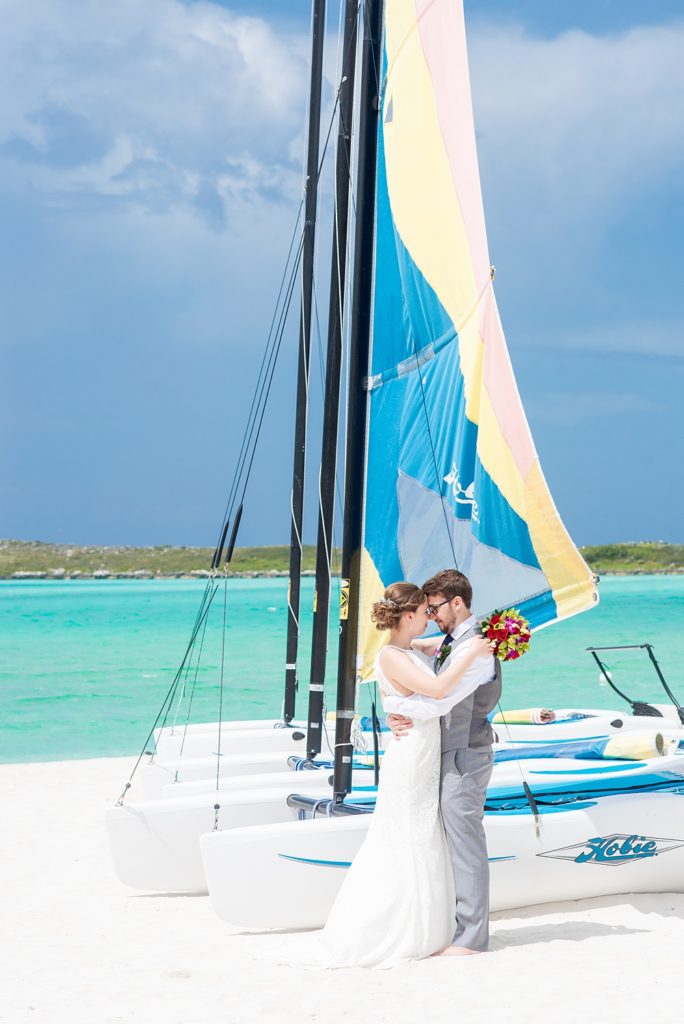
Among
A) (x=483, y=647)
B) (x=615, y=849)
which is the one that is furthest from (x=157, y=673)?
(x=483, y=647)

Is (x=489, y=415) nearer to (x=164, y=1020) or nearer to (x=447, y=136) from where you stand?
(x=447, y=136)

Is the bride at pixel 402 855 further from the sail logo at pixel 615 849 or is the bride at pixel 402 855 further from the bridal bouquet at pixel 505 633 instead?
the sail logo at pixel 615 849

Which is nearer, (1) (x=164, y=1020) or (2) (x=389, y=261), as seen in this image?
(1) (x=164, y=1020)

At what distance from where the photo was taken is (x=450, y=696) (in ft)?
15.1

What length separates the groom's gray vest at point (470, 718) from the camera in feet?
15.5

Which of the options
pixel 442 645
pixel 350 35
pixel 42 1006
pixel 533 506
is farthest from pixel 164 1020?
pixel 350 35

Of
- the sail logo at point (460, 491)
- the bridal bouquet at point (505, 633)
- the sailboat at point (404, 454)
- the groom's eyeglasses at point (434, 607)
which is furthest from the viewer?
the sail logo at point (460, 491)

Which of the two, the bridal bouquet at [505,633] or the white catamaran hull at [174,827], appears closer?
the bridal bouquet at [505,633]

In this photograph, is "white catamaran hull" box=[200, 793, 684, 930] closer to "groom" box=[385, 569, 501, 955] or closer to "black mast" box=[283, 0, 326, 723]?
"groom" box=[385, 569, 501, 955]

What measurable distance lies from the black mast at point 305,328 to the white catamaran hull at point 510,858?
3.68 metres

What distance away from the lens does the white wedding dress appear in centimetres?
464

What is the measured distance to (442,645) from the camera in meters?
4.84

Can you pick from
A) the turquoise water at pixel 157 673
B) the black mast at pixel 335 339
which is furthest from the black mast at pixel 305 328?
the turquoise water at pixel 157 673

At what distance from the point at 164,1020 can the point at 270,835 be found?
1236 mm
